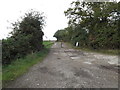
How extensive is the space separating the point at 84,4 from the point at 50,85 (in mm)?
18741

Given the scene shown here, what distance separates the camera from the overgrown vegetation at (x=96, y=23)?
15.5m

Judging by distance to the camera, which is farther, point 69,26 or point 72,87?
point 69,26

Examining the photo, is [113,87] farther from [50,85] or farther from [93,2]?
[93,2]

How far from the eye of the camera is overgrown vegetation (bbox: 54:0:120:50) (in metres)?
15.5

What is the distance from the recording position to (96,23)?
19453mm

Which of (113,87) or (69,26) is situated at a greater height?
(69,26)

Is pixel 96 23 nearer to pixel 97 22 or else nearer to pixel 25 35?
pixel 97 22

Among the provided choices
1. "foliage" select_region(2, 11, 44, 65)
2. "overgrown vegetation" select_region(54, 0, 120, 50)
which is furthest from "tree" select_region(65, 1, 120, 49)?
"foliage" select_region(2, 11, 44, 65)

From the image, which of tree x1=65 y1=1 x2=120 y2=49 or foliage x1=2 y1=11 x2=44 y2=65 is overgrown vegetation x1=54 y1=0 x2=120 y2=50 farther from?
foliage x1=2 y1=11 x2=44 y2=65

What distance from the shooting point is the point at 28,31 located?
14.0 metres

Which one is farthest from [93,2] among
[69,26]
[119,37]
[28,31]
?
[28,31]

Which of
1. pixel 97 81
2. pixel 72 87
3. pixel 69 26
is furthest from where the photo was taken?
pixel 69 26

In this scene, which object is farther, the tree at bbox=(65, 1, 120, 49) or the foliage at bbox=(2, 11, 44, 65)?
the tree at bbox=(65, 1, 120, 49)

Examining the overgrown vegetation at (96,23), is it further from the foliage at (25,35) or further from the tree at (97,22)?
the foliage at (25,35)
